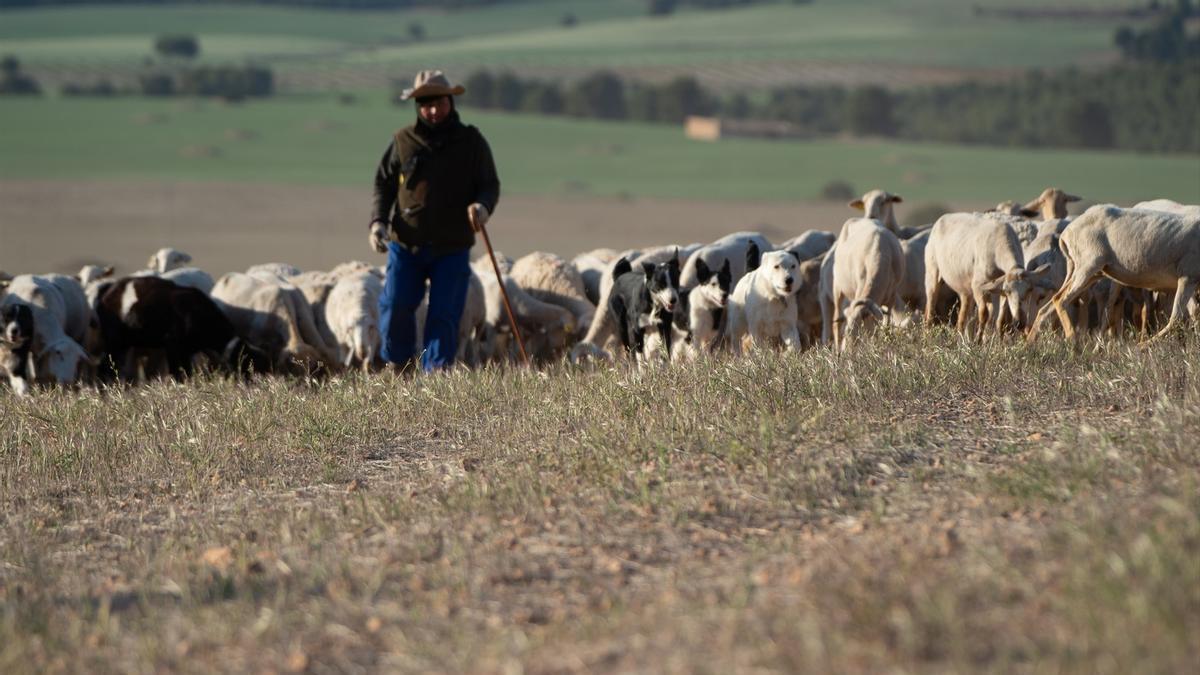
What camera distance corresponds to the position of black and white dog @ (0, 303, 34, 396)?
12977 mm

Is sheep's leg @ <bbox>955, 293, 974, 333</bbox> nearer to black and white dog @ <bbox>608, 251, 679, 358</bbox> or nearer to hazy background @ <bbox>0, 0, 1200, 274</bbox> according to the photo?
black and white dog @ <bbox>608, 251, 679, 358</bbox>

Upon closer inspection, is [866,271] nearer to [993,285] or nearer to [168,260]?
[993,285]

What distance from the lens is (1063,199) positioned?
14094mm

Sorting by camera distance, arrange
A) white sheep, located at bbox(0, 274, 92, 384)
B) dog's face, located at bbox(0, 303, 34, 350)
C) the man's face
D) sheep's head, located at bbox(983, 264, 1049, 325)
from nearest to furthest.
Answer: sheep's head, located at bbox(983, 264, 1049, 325) → the man's face → dog's face, located at bbox(0, 303, 34, 350) → white sheep, located at bbox(0, 274, 92, 384)

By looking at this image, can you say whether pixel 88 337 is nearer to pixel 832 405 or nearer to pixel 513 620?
pixel 832 405

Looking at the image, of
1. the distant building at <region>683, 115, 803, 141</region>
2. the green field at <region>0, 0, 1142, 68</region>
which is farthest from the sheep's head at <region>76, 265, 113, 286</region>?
the green field at <region>0, 0, 1142, 68</region>

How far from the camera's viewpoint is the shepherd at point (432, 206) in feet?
38.0

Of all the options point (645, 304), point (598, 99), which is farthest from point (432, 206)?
point (598, 99)

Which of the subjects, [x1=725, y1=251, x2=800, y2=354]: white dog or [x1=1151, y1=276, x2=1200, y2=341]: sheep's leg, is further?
[x1=725, y1=251, x2=800, y2=354]: white dog

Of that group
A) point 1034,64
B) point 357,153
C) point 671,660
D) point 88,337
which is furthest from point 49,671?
point 1034,64

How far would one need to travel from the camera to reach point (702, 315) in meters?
11.9

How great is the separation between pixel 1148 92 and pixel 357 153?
141ft

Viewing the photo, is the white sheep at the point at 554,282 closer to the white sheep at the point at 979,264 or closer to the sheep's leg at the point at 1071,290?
the white sheep at the point at 979,264

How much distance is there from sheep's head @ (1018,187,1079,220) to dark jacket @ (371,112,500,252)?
494 cm
